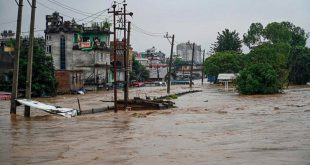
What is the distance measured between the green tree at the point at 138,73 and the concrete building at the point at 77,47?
28.1 metres

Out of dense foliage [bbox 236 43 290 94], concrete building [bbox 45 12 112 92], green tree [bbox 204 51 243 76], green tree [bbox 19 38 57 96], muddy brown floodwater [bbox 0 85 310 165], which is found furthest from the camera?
green tree [bbox 204 51 243 76]

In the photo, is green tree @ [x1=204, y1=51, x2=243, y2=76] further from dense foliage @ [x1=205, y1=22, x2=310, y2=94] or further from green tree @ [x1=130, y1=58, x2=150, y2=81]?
green tree @ [x1=130, y1=58, x2=150, y2=81]

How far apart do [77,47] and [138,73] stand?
129ft

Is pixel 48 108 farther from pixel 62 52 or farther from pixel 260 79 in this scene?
pixel 62 52

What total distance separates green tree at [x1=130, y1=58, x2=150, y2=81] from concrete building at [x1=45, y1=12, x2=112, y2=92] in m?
28.1

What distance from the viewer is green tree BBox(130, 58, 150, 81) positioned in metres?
103

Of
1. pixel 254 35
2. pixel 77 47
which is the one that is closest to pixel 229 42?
pixel 254 35

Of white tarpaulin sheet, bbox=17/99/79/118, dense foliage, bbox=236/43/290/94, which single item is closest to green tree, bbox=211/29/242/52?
dense foliage, bbox=236/43/290/94

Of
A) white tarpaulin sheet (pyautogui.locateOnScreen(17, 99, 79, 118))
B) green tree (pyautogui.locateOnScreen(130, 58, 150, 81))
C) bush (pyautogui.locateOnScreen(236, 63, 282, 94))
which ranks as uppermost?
green tree (pyautogui.locateOnScreen(130, 58, 150, 81))

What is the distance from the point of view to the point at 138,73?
107375 millimetres

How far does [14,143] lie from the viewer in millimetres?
15641

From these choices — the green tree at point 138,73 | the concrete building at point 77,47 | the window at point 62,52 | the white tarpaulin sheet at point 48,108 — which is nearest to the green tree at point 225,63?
the green tree at point 138,73

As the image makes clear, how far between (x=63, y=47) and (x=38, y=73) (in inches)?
752

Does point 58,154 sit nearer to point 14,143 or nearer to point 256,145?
point 14,143
